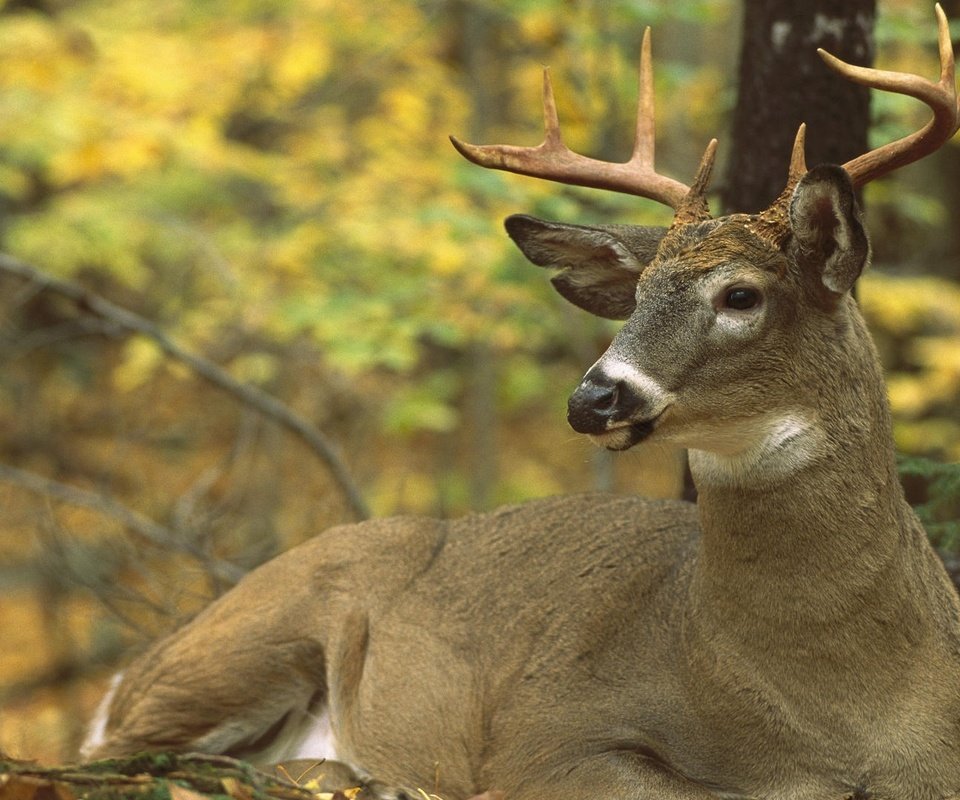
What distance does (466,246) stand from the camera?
380 inches

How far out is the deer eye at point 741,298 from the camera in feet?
12.8

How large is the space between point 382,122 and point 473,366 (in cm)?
287

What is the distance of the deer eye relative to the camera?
392 centimetres

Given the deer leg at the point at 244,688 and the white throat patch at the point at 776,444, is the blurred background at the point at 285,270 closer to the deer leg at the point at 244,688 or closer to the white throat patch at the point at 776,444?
the deer leg at the point at 244,688

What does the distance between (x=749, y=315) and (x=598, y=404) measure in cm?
53

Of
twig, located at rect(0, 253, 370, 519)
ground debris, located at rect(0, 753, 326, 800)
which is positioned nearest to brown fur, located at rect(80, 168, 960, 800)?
ground debris, located at rect(0, 753, 326, 800)

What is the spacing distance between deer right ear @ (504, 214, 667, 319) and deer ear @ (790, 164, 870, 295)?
74 centimetres

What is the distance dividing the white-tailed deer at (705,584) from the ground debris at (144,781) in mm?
838

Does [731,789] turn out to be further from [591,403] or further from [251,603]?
[251,603]

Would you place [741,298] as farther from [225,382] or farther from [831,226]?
[225,382]

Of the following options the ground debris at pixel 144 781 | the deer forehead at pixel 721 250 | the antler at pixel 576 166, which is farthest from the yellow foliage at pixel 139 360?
the deer forehead at pixel 721 250

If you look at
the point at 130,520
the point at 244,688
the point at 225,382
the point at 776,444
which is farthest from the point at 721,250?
A: the point at 130,520

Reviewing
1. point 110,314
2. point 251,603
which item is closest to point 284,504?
point 110,314

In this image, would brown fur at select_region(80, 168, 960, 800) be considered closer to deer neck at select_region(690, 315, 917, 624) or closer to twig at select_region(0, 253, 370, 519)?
deer neck at select_region(690, 315, 917, 624)
